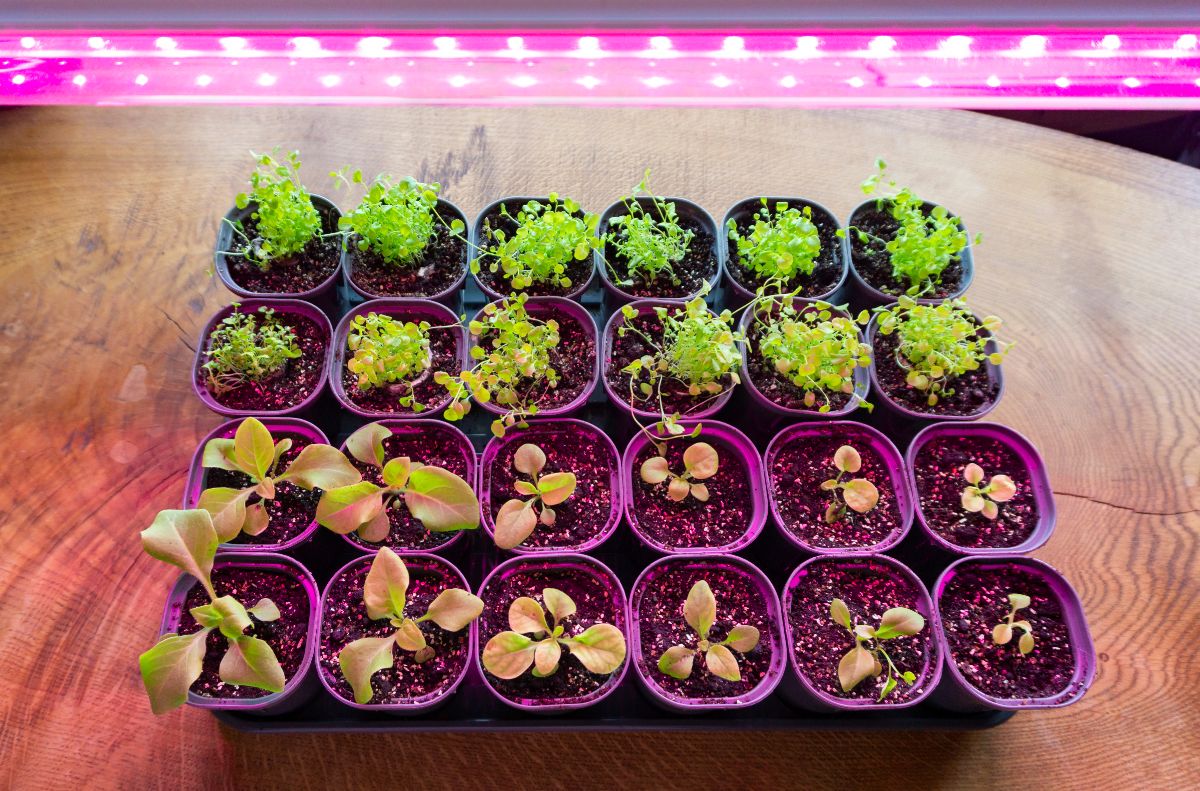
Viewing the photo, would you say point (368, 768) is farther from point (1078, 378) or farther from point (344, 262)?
point (1078, 378)

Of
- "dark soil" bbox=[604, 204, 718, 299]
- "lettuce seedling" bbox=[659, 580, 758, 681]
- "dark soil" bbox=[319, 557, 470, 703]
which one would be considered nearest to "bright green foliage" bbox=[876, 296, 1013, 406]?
"dark soil" bbox=[604, 204, 718, 299]

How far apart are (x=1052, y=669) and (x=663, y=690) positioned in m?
0.68

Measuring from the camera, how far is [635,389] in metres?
1.51

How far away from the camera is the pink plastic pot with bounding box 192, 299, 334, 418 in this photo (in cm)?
144

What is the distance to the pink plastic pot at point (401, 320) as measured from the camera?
1459 millimetres

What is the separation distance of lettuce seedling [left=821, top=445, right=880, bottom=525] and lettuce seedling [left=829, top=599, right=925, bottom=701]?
0.17 m

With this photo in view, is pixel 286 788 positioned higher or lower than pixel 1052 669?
lower

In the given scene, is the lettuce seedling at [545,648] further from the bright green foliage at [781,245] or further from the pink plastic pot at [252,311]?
the bright green foliage at [781,245]

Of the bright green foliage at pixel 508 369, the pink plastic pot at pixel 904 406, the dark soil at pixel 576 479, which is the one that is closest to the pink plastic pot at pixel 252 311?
the bright green foliage at pixel 508 369

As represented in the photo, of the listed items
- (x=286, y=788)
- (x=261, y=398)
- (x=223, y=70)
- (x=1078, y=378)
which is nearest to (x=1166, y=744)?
(x=1078, y=378)

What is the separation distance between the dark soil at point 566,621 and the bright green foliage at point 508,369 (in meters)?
0.27

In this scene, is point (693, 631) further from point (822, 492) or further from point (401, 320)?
point (401, 320)

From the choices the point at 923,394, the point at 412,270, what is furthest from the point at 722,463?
the point at 412,270

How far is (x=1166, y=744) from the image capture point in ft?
4.60
